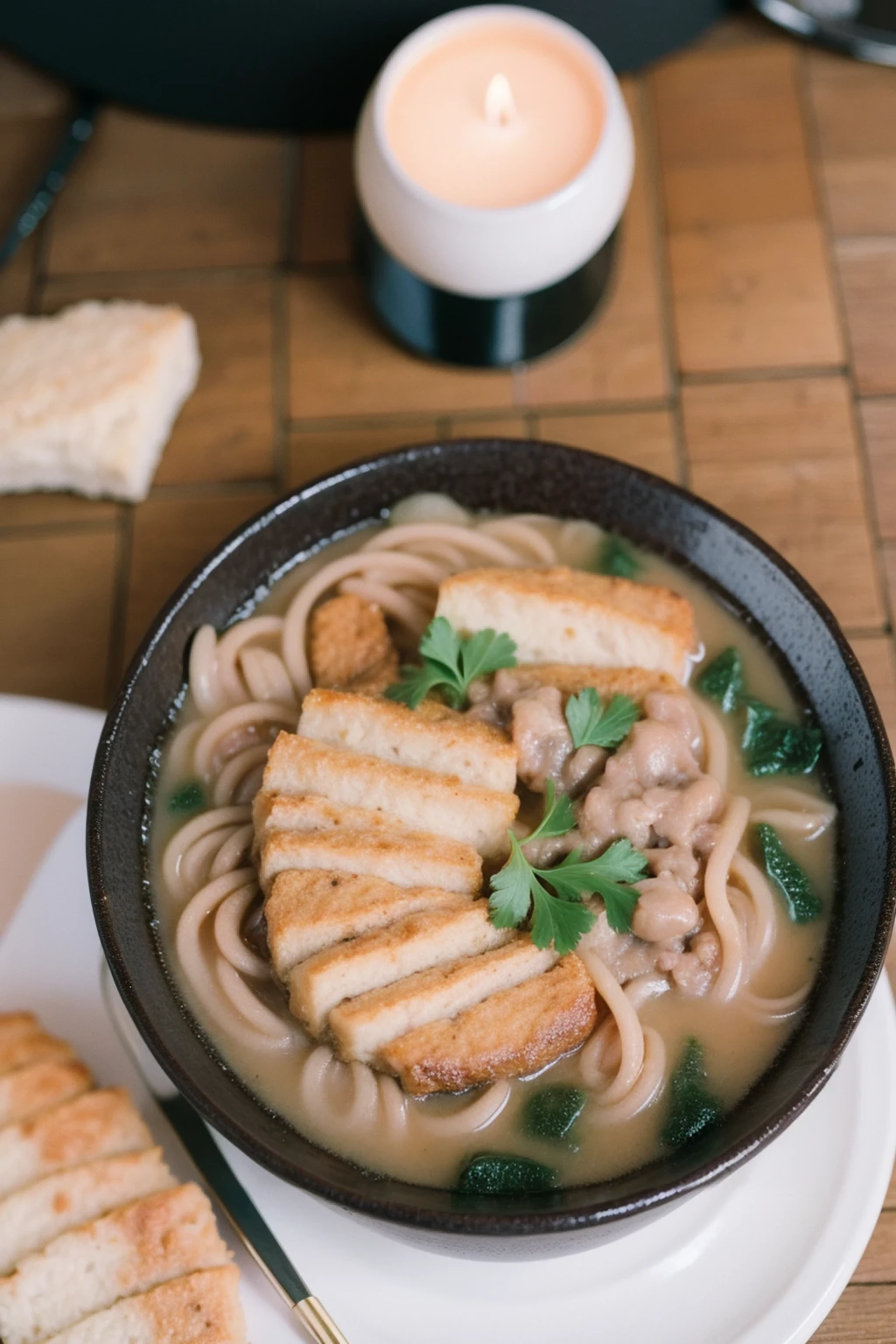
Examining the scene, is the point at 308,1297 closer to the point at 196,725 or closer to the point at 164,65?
the point at 196,725

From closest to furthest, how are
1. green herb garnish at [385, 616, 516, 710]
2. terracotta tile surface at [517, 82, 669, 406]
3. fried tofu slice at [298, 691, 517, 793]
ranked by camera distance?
fried tofu slice at [298, 691, 517, 793]
green herb garnish at [385, 616, 516, 710]
terracotta tile surface at [517, 82, 669, 406]

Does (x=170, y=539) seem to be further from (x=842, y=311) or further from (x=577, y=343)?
(x=842, y=311)

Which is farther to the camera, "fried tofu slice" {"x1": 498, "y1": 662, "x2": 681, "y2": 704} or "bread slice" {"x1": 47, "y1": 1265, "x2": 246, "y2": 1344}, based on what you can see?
"fried tofu slice" {"x1": 498, "y1": 662, "x2": 681, "y2": 704}

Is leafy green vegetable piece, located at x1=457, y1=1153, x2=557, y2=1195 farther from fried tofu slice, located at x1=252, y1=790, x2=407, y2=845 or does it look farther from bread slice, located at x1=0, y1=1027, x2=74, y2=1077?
bread slice, located at x1=0, y1=1027, x2=74, y2=1077

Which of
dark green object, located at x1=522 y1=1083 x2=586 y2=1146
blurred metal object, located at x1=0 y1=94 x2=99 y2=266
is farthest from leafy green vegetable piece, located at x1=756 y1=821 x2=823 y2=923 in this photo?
blurred metal object, located at x1=0 y1=94 x2=99 y2=266

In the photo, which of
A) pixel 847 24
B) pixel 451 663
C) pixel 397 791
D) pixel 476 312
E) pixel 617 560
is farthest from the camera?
pixel 847 24

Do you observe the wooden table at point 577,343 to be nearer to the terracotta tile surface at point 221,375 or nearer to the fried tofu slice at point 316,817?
the terracotta tile surface at point 221,375

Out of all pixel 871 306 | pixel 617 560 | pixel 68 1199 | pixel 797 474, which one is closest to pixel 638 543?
pixel 617 560

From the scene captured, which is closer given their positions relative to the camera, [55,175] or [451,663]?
[451,663]
